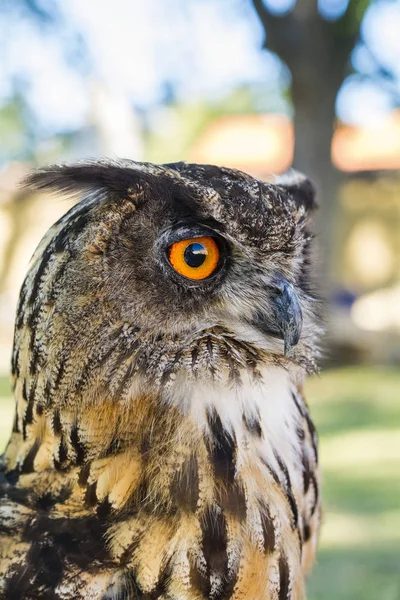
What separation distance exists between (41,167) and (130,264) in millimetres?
299

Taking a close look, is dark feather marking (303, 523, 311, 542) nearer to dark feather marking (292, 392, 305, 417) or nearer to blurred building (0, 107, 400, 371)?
dark feather marking (292, 392, 305, 417)

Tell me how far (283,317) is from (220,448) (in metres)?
0.33

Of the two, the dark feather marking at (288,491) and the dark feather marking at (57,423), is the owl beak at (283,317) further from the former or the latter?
the dark feather marking at (57,423)

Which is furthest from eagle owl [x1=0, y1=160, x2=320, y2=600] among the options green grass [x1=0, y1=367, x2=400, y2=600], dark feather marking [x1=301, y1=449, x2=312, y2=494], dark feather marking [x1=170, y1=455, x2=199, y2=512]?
green grass [x1=0, y1=367, x2=400, y2=600]

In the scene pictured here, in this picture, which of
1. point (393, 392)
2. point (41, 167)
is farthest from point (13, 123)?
point (41, 167)

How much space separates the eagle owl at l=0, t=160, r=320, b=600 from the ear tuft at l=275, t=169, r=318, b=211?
13.3 inches

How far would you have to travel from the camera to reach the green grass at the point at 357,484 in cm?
346

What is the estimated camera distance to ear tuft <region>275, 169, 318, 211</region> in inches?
76.5

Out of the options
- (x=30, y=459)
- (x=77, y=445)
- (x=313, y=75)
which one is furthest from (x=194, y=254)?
(x=313, y=75)

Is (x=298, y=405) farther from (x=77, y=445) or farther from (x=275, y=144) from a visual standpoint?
(x=275, y=144)

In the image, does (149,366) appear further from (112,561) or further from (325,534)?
(325,534)

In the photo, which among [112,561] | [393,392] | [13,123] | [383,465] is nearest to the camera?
[112,561]

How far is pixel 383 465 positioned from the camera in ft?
17.5

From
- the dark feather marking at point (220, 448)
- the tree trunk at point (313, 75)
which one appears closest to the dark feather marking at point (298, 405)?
the dark feather marking at point (220, 448)
